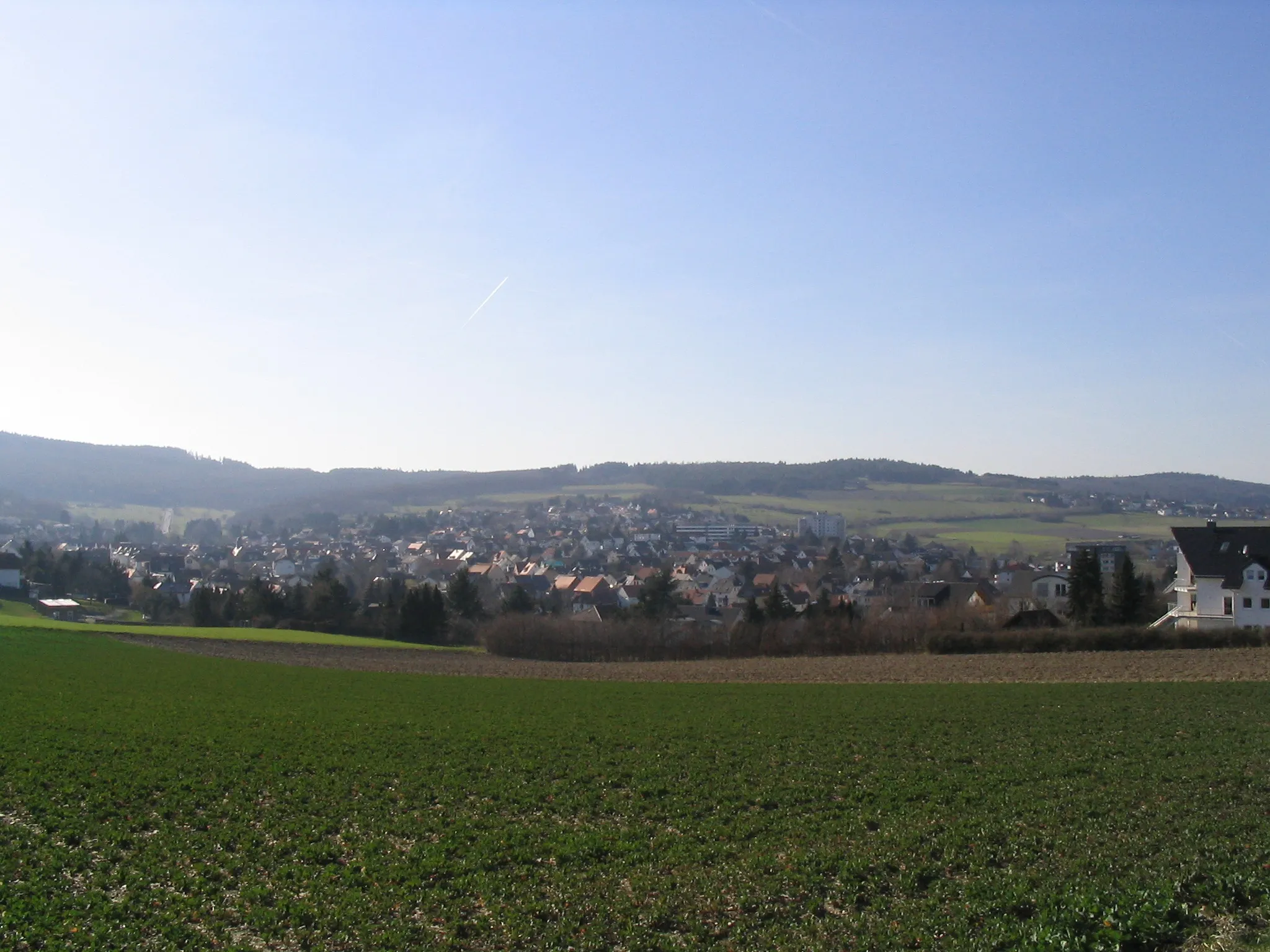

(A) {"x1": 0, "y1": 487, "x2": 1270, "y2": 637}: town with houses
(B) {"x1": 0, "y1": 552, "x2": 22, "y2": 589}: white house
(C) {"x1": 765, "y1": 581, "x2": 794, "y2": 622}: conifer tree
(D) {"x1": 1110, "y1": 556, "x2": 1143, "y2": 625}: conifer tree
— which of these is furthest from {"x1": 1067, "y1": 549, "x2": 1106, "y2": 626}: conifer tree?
(B) {"x1": 0, "y1": 552, "x2": 22, "y2": 589}: white house

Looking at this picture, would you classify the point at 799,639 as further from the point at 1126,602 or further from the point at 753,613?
the point at 1126,602

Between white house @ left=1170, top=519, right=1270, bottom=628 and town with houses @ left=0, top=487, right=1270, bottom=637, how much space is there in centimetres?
8

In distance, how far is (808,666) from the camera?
1645 inches

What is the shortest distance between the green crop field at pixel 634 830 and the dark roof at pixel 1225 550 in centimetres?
2816

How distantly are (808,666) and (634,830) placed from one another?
31.3 m

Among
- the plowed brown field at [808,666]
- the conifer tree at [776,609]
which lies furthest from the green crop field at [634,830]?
the conifer tree at [776,609]

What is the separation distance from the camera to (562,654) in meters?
55.1

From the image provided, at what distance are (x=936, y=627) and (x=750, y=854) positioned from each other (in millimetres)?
41595

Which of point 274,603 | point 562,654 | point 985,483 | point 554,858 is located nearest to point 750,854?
point 554,858

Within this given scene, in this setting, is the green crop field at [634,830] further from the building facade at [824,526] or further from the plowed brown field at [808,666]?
the building facade at [824,526]

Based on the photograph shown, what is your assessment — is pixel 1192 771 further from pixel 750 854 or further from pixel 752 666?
pixel 752 666

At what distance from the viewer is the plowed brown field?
32.7m

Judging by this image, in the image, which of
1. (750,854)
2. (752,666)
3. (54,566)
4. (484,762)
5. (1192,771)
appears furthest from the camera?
(54,566)

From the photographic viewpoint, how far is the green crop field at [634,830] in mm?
8445
